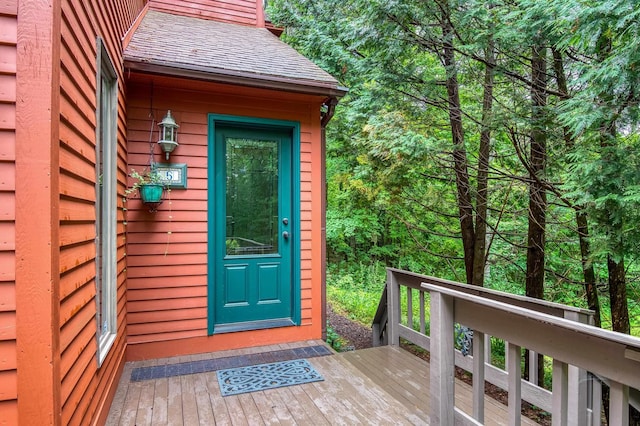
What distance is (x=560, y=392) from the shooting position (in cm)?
142

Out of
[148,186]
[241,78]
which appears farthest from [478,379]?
[241,78]

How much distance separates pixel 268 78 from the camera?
3.25 meters

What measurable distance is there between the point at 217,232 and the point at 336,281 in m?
5.70

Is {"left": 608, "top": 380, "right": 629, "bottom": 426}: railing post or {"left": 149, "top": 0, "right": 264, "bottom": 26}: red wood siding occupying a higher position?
{"left": 149, "top": 0, "right": 264, "bottom": 26}: red wood siding

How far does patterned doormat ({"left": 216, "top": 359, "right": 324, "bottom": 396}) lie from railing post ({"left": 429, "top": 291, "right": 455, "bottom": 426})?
1.01m

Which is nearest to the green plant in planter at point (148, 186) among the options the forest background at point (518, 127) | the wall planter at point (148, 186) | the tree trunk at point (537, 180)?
the wall planter at point (148, 186)

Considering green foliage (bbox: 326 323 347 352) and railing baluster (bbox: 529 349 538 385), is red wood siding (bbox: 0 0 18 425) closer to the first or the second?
railing baluster (bbox: 529 349 538 385)

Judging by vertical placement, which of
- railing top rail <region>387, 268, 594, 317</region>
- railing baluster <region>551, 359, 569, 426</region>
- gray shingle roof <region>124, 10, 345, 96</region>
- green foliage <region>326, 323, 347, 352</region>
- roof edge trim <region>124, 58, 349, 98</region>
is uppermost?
gray shingle roof <region>124, 10, 345, 96</region>

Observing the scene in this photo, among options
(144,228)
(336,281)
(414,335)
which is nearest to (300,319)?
(414,335)

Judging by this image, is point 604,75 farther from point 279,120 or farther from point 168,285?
point 168,285

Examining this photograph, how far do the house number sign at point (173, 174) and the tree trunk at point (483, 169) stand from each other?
312cm

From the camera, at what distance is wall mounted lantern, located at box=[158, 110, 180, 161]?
3.11 meters

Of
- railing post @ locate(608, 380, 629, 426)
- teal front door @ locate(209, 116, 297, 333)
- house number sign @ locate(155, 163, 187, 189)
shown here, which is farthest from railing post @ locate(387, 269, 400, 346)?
railing post @ locate(608, 380, 629, 426)

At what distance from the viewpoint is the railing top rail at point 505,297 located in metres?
2.15
